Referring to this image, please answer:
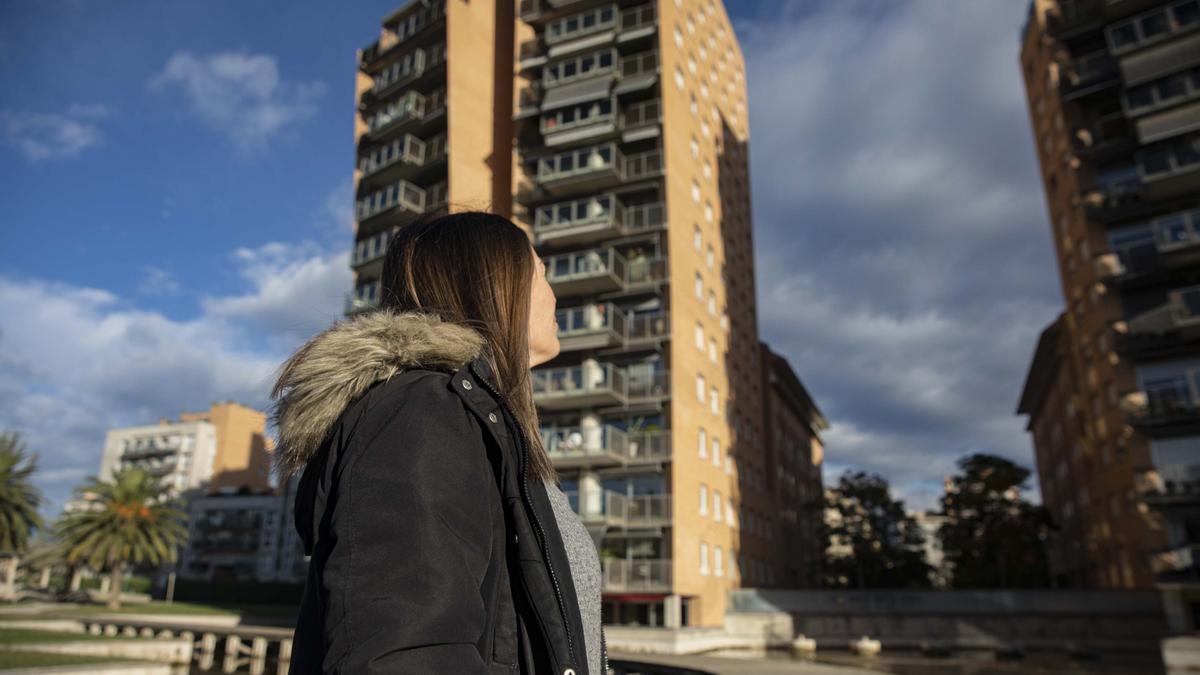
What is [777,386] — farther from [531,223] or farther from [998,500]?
[531,223]

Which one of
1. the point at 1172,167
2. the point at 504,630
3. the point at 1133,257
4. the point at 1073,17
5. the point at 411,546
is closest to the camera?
the point at 411,546

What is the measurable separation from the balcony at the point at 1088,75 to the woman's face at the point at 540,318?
45.6 metres

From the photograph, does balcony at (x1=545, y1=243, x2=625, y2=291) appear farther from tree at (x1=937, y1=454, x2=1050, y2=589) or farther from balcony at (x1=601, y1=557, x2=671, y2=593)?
tree at (x1=937, y1=454, x2=1050, y2=589)

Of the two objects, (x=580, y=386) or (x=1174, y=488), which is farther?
(x=580, y=386)

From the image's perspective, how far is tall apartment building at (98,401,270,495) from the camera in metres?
106

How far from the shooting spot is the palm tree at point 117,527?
157 ft

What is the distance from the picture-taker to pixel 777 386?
60.4m

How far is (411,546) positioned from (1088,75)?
47.3 meters

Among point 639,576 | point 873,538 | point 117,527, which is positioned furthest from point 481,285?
point 117,527

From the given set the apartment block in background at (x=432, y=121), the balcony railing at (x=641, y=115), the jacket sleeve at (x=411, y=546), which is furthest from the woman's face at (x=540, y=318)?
the balcony railing at (x=641, y=115)

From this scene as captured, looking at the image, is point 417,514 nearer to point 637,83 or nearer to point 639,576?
point 639,576

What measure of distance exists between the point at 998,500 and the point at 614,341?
2652 cm

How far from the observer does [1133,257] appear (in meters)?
35.2

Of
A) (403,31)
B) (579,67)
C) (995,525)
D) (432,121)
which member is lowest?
(995,525)
